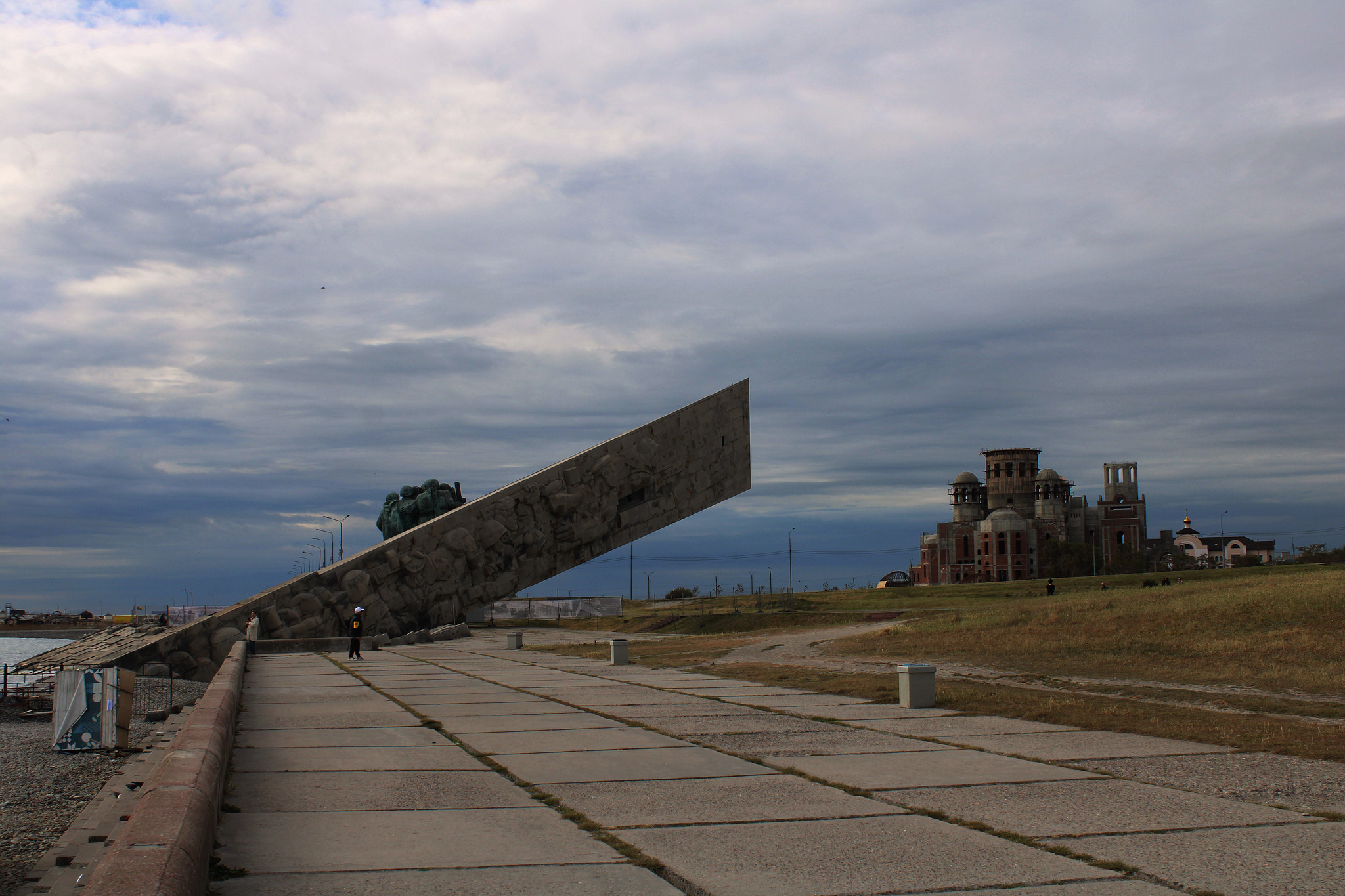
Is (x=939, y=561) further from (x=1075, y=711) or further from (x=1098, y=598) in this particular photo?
(x=1075, y=711)

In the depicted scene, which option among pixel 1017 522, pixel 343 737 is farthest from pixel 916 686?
pixel 1017 522

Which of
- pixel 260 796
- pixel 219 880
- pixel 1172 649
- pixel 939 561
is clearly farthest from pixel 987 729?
pixel 939 561

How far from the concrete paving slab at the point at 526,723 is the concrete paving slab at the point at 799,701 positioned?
2.08 meters

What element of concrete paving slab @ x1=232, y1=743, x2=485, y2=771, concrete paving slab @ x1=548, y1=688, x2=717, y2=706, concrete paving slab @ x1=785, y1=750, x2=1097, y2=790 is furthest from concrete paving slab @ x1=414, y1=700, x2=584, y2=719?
concrete paving slab @ x1=785, y1=750, x2=1097, y2=790

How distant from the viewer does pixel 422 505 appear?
1491 inches

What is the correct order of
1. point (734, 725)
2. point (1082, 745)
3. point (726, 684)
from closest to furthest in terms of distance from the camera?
point (1082, 745)
point (734, 725)
point (726, 684)

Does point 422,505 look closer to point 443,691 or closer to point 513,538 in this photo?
point 513,538

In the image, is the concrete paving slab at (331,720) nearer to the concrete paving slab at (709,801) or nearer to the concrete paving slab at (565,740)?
the concrete paving slab at (565,740)

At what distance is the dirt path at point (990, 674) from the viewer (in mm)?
11109

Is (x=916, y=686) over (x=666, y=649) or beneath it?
over

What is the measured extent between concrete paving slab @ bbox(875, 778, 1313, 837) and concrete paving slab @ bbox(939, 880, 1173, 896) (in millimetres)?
865

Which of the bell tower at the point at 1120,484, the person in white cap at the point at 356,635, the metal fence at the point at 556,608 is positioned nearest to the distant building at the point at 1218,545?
the bell tower at the point at 1120,484

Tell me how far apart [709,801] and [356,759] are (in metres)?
3.10

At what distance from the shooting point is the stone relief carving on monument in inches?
1491
